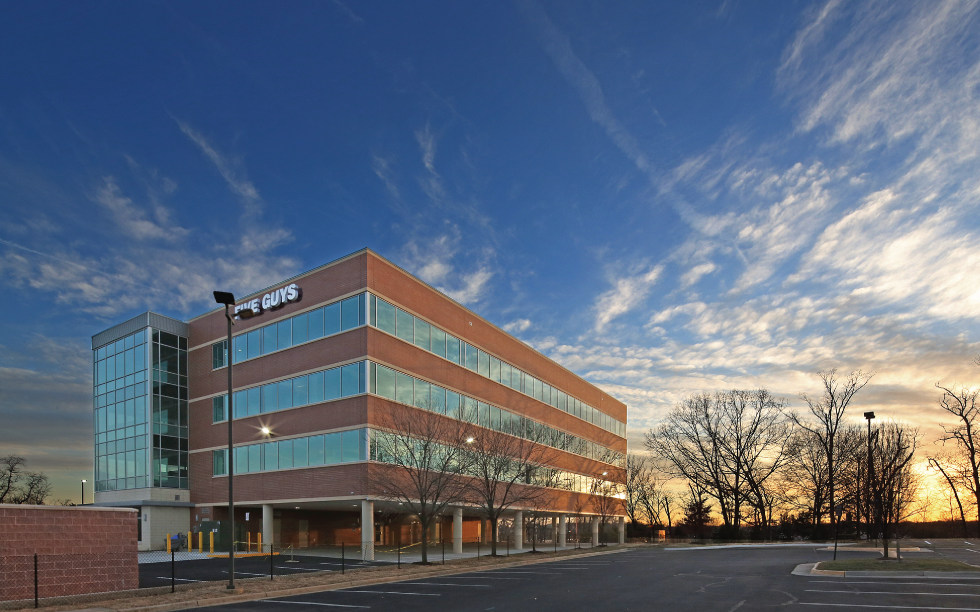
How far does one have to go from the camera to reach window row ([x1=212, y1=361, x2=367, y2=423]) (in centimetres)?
3875

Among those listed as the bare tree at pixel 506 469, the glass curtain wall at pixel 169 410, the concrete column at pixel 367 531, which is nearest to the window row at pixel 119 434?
the glass curtain wall at pixel 169 410

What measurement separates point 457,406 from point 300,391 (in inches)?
431

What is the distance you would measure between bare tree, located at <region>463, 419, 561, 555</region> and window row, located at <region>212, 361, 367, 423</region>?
26.7 feet

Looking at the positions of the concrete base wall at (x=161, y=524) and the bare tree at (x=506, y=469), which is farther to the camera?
the concrete base wall at (x=161, y=524)

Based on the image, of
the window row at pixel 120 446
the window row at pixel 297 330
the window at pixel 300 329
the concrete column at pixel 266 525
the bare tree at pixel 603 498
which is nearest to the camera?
the window row at pixel 297 330

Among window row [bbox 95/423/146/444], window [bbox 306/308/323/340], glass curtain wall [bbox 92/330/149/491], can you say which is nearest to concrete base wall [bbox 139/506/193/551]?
glass curtain wall [bbox 92/330/149/491]

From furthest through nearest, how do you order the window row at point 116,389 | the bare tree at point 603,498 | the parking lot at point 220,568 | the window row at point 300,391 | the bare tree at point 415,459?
1. the bare tree at point 603,498
2. the window row at point 116,389
3. the window row at point 300,391
4. the bare tree at point 415,459
5. the parking lot at point 220,568

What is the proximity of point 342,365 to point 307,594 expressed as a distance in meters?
19.0

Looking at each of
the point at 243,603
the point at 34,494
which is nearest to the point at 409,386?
the point at 243,603

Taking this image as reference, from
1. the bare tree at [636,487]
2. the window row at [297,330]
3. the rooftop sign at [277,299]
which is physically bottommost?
the bare tree at [636,487]

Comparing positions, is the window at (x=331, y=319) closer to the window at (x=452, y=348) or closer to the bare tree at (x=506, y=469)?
the window at (x=452, y=348)

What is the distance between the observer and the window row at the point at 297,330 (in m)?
39.3

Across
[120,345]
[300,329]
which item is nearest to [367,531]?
[300,329]

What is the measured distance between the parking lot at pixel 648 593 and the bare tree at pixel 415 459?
9.93m
